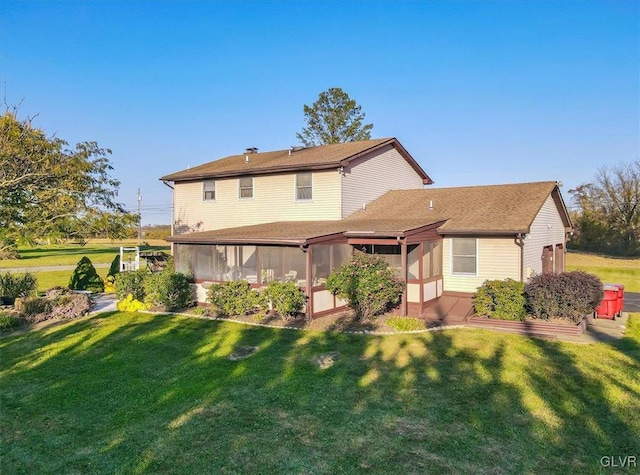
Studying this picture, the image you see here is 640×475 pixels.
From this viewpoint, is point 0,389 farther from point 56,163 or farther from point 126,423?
point 56,163

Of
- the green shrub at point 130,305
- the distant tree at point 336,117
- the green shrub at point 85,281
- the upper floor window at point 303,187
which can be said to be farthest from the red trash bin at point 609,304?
the distant tree at point 336,117

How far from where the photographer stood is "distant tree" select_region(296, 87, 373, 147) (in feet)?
130

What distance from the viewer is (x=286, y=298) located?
13.3m

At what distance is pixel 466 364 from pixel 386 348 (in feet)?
6.49

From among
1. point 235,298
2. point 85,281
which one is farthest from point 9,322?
point 85,281

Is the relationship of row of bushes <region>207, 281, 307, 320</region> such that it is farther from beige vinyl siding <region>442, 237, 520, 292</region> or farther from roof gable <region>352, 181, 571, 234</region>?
roof gable <region>352, 181, 571, 234</region>

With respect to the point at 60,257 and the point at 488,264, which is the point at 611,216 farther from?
the point at 60,257

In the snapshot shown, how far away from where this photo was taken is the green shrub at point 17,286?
1634 centimetres

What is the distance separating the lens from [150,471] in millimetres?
5371

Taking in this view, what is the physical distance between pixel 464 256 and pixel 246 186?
10.3 m

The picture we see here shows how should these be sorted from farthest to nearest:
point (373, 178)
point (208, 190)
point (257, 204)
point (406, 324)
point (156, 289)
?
point (208, 190) < point (373, 178) < point (257, 204) < point (156, 289) < point (406, 324)

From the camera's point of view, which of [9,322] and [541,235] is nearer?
[9,322]

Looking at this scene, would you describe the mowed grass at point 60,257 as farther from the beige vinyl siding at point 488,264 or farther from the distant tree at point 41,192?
the beige vinyl siding at point 488,264

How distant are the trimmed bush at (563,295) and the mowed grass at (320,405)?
159 cm
